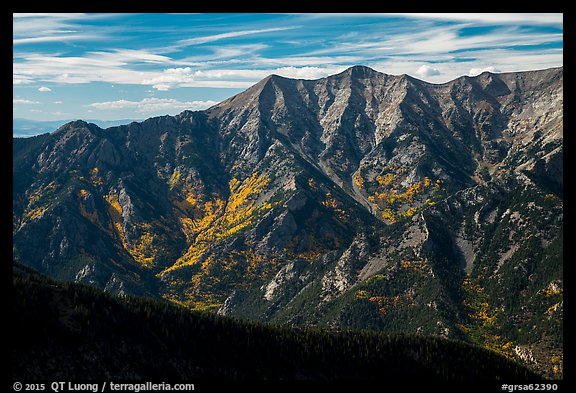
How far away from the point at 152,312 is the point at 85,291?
22.8 metres

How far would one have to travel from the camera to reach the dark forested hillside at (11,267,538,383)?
4747 inches

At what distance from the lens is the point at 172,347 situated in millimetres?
146125

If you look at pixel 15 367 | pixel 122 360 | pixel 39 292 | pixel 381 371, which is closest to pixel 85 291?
pixel 39 292

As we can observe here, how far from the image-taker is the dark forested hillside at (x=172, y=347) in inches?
4747

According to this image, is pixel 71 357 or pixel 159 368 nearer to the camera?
pixel 71 357

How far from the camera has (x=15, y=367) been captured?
108562 mm
